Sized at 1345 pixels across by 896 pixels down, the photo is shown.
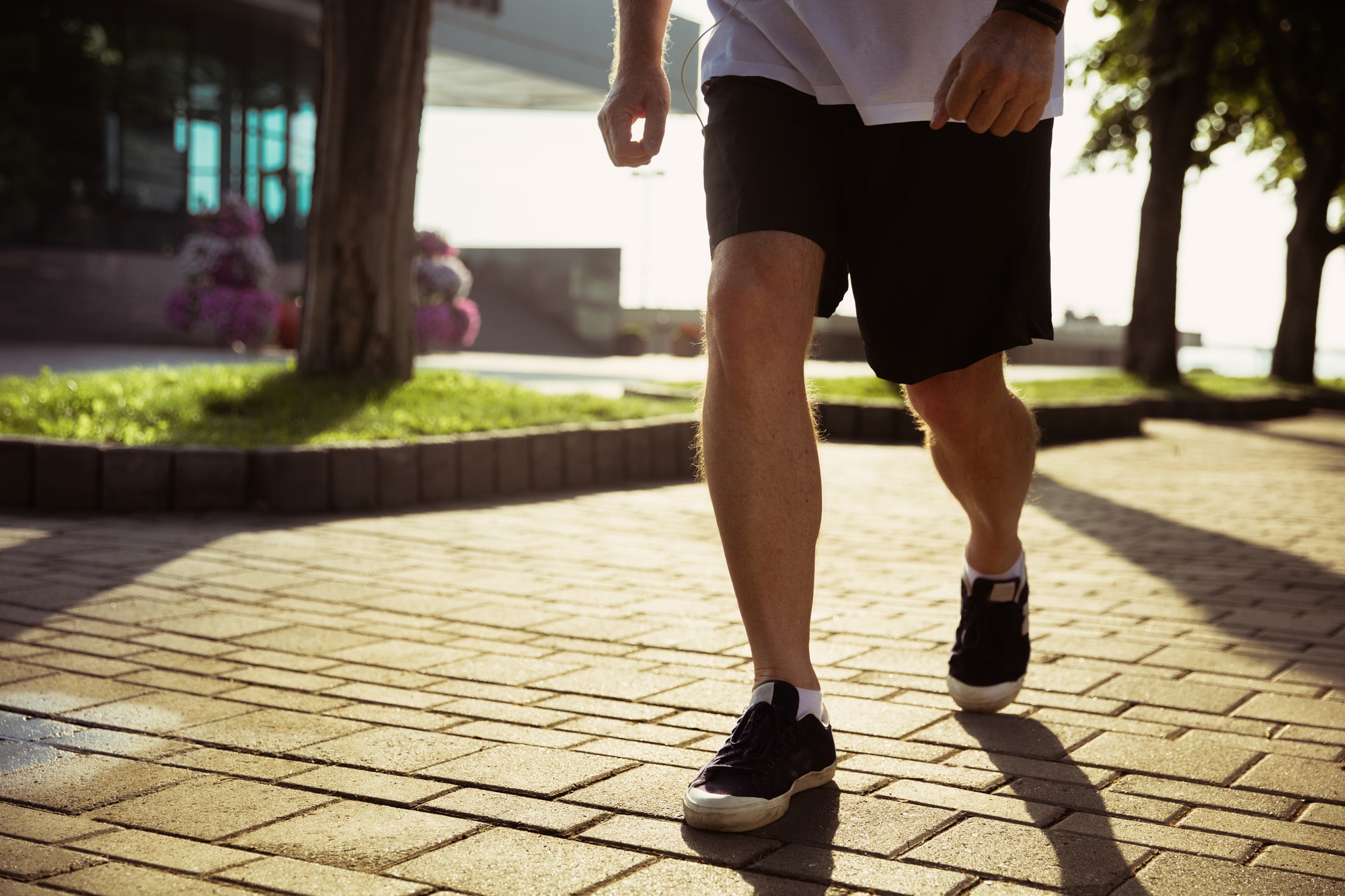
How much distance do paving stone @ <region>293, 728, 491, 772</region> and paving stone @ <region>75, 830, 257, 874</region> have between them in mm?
397

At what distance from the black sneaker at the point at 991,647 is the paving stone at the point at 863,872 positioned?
2.79 ft

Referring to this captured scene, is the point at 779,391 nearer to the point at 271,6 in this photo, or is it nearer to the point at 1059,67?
the point at 1059,67

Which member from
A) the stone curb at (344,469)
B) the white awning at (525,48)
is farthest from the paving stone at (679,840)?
the white awning at (525,48)

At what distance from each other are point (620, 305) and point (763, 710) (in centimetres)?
2721

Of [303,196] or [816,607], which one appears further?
[303,196]

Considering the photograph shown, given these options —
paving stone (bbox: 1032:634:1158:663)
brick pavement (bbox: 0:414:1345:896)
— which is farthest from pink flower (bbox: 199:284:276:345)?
paving stone (bbox: 1032:634:1158:663)

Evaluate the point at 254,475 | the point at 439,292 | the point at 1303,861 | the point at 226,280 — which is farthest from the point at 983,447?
the point at 226,280

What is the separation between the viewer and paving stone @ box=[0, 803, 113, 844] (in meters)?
1.87

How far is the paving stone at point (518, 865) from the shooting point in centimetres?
172

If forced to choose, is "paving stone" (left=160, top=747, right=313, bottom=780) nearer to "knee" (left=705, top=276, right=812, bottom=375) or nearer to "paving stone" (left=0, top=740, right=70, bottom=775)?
"paving stone" (left=0, top=740, right=70, bottom=775)

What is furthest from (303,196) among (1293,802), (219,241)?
(1293,802)

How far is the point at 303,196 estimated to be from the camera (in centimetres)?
2633

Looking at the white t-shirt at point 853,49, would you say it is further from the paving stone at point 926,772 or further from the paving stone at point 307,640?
the paving stone at point 307,640

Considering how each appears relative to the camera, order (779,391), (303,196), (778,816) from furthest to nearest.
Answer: (303,196) < (779,391) < (778,816)
